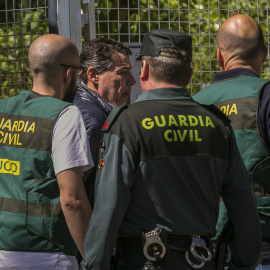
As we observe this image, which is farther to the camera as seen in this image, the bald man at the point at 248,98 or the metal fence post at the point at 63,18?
the metal fence post at the point at 63,18

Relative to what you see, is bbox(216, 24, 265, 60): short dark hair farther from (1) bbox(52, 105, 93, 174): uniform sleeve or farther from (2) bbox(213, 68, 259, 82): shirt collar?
(1) bbox(52, 105, 93, 174): uniform sleeve

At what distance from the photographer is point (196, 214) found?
3.05 meters

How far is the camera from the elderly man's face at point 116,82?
4.68 metres

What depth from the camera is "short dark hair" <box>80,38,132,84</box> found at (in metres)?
4.72

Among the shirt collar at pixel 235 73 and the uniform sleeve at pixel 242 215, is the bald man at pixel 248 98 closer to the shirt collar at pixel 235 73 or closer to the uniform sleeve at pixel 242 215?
the shirt collar at pixel 235 73

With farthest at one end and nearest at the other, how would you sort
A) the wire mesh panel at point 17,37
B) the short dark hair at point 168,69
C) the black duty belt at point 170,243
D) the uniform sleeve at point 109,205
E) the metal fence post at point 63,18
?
the wire mesh panel at point 17,37 < the metal fence post at point 63,18 < the short dark hair at point 168,69 < the black duty belt at point 170,243 < the uniform sleeve at point 109,205

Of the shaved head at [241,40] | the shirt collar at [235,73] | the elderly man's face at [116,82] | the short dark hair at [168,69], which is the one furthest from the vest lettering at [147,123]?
the elderly man's face at [116,82]

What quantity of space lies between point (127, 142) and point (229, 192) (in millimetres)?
566

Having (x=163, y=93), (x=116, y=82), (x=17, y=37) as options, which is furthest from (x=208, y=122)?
(x=17, y=37)

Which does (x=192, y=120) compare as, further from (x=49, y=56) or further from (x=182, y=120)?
(x=49, y=56)

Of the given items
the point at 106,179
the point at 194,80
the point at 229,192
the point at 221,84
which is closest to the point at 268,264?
the point at 229,192

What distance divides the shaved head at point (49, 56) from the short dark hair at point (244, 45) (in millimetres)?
929

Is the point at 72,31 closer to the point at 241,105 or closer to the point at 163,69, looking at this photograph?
the point at 241,105

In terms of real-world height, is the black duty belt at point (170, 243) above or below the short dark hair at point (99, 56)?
below
